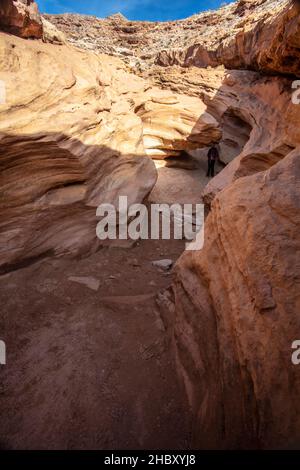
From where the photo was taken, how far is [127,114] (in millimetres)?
8016

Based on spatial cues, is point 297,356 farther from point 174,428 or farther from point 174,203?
point 174,203

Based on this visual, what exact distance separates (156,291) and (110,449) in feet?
9.26

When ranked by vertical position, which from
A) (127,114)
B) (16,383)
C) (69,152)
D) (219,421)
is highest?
(127,114)

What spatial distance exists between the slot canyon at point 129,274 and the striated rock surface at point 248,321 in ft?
0.05

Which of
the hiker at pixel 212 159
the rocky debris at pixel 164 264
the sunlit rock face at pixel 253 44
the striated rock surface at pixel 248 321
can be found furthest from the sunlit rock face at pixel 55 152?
the hiker at pixel 212 159

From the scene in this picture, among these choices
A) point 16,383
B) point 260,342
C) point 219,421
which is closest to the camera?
point 260,342

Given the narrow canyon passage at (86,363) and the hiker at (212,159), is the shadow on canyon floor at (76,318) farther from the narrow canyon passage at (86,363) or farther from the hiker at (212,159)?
the hiker at (212,159)

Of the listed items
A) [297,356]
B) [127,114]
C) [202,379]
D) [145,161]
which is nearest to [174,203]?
[145,161]

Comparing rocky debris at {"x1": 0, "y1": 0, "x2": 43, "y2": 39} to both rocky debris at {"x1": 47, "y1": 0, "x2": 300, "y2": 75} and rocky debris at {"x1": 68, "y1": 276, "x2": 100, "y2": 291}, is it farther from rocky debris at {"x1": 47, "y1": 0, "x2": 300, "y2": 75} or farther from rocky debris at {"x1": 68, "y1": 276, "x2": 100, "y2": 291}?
rocky debris at {"x1": 68, "y1": 276, "x2": 100, "y2": 291}

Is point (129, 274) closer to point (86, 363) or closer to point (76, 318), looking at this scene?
point (76, 318)

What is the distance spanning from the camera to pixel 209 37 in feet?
→ 60.5

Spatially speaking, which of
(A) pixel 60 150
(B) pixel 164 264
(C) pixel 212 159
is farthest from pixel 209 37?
(B) pixel 164 264

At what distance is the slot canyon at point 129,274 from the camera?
2.49m

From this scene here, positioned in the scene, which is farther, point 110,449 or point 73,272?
point 73,272
